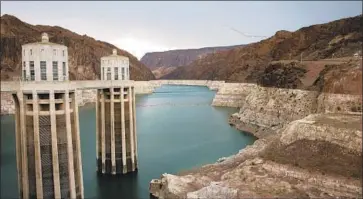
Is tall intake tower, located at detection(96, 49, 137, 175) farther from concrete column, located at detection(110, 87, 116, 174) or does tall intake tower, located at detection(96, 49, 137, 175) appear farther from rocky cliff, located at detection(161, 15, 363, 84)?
rocky cliff, located at detection(161, 15, 363, 84)

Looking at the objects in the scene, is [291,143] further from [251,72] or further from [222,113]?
[251,72]

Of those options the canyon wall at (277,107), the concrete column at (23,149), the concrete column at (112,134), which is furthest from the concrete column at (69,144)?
the canyon wall at (277,107)

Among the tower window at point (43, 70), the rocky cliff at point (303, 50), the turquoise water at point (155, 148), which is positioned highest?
the rocky cliff at point (303, 50)

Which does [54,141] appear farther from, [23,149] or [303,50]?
[303,50]

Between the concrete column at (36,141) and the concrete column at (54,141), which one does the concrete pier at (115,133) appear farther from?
the concrete column at (36,141)

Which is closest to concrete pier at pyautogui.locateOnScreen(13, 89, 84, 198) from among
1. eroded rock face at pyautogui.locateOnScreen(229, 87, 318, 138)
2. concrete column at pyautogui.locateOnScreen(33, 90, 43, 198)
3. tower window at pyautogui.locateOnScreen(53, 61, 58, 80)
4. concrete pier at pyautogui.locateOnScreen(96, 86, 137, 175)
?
concrete column at pyautogui.locateOnScreen(33, 90, 43, 198)

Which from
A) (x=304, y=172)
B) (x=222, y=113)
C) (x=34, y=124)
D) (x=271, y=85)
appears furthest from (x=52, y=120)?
(x=222, y=113)

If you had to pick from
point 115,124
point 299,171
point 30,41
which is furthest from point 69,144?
point 30,41
